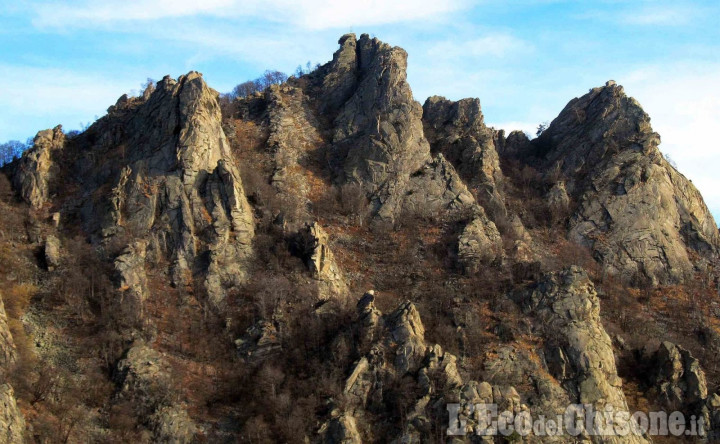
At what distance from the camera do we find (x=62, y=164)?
76.9 m

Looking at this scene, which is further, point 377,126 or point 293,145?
point 293,145

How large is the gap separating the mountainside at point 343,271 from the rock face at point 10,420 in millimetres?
129

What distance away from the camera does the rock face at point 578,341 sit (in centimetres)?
5878

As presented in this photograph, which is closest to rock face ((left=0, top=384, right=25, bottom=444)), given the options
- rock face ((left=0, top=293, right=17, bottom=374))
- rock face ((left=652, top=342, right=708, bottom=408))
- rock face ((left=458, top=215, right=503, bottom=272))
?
rock face ((left=0, top=293, right=17, bottom=374))

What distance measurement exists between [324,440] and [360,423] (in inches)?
119

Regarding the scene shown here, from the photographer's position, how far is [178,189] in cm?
6994

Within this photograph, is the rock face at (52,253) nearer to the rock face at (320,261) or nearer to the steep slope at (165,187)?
the steep slope at (165,187)

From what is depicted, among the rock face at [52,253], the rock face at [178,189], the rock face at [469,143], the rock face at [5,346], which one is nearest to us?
the rock face at [5,346]

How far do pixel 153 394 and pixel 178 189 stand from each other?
1985 cm

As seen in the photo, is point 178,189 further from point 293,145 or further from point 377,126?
point 377,126

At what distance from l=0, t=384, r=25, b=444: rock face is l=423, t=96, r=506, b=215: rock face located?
1784 inches

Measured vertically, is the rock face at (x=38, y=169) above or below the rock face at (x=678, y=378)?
above

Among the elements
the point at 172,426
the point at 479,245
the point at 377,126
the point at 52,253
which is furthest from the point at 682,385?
the point at 52,253

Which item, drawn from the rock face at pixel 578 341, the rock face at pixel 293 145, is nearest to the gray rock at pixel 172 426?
the rock face at pixel 293 145
